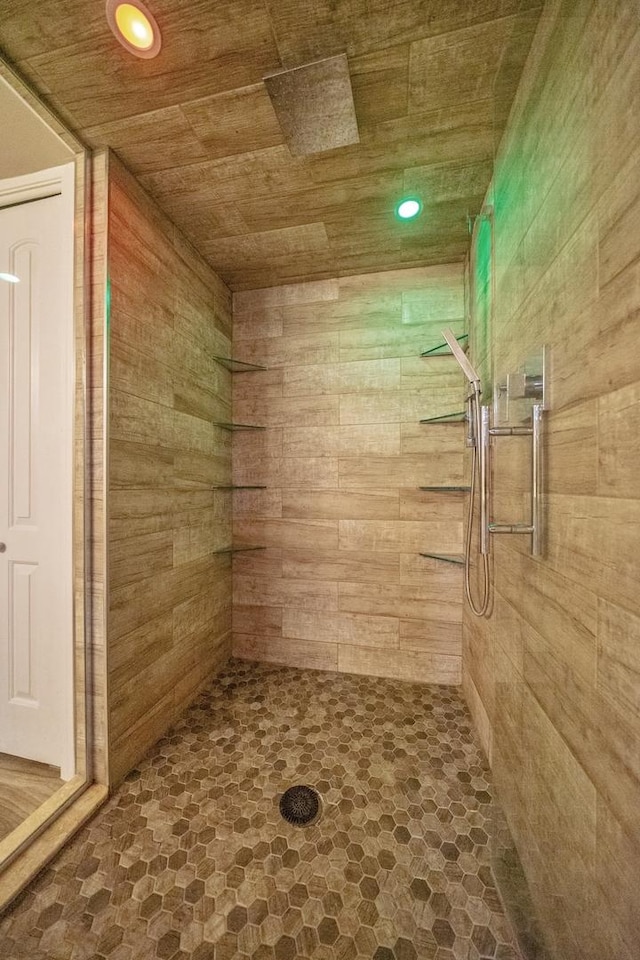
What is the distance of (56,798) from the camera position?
1.08m

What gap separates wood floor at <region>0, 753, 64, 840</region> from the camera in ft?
3.66

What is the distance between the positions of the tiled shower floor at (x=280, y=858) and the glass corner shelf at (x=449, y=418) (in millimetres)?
1384

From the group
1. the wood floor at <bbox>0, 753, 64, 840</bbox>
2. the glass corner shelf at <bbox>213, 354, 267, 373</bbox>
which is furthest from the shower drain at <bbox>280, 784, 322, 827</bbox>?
the glass corner shelf at <bbox>213, 354, 267, 373</bbox>

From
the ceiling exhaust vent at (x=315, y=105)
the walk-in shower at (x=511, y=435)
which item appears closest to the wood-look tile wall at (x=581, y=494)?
the walk-in shower at (x=511, y=435)

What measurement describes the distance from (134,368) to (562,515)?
56.9 inches

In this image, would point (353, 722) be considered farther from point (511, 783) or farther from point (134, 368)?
point (134, 368)

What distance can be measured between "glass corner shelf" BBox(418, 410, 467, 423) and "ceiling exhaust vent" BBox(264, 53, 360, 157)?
1.11 metres

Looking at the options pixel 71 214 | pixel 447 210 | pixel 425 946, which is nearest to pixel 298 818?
pixel 425 946

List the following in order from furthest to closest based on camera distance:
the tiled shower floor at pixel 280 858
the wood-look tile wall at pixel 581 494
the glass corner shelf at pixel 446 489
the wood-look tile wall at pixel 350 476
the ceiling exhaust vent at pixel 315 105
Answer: the wood-look tile wall at pixel 350 476
the glass corner shelf at pixel 446 489
the ceiling exhaust vent at pixel 315 105
the tiled shower floor at pixel 280 858
the wood-look tile wall at pixel 581 494

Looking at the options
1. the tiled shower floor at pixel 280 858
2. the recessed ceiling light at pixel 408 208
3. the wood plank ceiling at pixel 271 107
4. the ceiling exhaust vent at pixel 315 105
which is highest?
the wood plank ceiling at pixel 271 107

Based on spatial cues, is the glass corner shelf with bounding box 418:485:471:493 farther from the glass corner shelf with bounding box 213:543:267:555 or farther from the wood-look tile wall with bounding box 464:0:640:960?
the glass corner shelf with bounding box 213:543:267:555

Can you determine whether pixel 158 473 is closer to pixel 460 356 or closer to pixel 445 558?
pixel 460 356

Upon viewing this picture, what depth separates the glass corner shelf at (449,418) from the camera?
1.66 meters

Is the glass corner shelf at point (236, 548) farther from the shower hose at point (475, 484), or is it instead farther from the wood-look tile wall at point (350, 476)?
the shower hose at point (475, 484)
